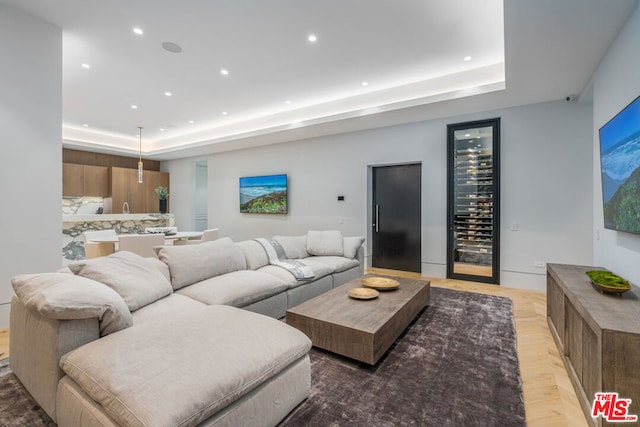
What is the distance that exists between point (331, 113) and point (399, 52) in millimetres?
1898

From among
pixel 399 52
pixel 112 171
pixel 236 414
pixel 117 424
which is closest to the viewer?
pixel 117 424

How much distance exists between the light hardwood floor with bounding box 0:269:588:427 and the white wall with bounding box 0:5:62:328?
0.78 m

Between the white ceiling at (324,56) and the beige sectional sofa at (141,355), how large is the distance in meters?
2.50

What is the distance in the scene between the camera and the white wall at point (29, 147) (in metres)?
2.80

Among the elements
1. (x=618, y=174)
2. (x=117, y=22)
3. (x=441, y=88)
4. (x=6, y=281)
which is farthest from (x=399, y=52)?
(x=6, y=281)

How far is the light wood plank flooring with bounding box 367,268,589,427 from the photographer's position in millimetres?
1716

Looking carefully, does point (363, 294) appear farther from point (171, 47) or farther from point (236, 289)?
point (171, 47)

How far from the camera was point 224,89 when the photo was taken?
4738 mm

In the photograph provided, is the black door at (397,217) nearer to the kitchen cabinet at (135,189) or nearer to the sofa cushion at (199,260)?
the sofa cushion at (199,260)

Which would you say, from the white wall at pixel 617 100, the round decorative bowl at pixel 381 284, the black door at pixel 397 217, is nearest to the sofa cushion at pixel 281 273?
the round decorative bowl at pixel 381 284

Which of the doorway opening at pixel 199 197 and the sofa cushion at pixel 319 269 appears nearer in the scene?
the sofa cushion at pixel 319 269

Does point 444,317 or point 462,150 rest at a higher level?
point 462,150

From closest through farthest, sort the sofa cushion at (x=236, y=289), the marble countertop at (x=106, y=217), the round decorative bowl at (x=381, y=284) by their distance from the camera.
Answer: the sofa cushion at (x=236, y=289) → the round decorative bowl at (x=381, y=284) → the marble countertop at (x=106, y=217)

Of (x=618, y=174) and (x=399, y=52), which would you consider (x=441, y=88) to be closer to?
(x=399, y=52)
